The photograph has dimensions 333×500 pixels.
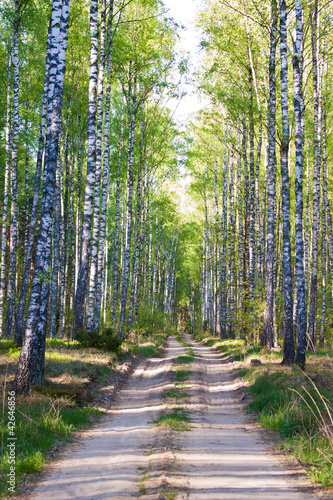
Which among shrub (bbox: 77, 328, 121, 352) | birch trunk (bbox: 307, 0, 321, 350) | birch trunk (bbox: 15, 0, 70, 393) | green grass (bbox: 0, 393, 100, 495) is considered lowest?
green grass (bbox: 0, 393, 100, 495)

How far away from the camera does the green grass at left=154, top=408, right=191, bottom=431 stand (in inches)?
283

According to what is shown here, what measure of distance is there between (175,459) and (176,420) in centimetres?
206

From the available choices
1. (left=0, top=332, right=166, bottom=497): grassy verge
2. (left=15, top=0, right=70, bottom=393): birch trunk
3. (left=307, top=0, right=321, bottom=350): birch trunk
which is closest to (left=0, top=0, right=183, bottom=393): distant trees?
(left=15, top=0, right=70, bottom=393): birch trunk

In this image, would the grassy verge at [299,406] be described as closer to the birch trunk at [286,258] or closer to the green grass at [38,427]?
the birch trunk at [286,258]

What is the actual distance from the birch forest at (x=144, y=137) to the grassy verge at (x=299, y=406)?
3.30 ft

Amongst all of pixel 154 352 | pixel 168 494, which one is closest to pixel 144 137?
pixel 154 352

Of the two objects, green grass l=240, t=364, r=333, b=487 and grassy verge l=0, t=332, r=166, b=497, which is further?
grassy verge l=0, t=332, r=166, b=497

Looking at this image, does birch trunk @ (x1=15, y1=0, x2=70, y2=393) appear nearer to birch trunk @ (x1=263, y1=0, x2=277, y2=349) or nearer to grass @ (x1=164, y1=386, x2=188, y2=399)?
grass @ (x1=164, y1=386, x2=188, y2=399)

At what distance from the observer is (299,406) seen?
7.18 m

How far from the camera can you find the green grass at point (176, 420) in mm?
7180

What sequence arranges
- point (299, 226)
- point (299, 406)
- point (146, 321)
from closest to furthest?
point (299, 406) < point (299, 226) < point (146, 321)

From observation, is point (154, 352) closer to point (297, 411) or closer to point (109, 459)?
point (297, 411)

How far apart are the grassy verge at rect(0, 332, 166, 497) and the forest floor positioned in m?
0.31

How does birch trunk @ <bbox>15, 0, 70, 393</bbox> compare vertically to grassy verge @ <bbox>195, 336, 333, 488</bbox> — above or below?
above
